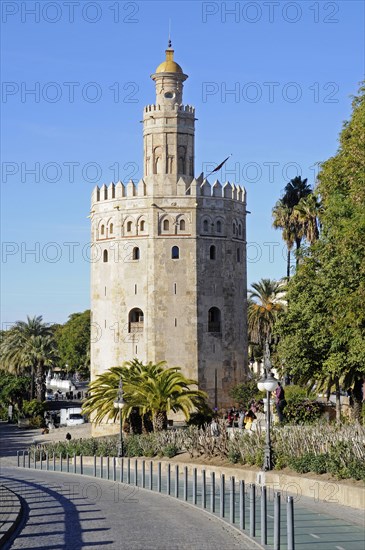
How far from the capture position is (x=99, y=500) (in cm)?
A: 2338

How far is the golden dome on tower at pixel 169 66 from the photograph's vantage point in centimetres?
6594

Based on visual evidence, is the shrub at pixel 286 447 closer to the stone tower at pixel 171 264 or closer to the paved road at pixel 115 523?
the paved road at pixel 115 523

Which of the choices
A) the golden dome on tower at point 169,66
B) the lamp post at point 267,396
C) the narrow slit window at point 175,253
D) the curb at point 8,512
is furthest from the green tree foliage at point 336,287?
the golden dome on tower at point 169,66

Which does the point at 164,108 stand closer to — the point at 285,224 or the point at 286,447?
the point at 285,224

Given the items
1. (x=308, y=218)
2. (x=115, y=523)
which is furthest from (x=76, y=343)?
(x=115, y=523)

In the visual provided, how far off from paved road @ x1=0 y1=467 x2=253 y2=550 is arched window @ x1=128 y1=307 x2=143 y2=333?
120 feet

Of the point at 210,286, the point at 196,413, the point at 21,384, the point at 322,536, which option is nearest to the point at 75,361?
the point at 21,384

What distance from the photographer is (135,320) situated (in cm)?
6400

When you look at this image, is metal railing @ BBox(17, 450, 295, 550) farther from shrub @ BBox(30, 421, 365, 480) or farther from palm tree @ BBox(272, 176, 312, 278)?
palm tree @ BBox(272, 176, 312, 278)

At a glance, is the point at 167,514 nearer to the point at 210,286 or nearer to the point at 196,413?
the point at 196,413

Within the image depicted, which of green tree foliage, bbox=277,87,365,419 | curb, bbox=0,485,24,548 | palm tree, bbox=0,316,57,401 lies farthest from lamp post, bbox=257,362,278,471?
palm tree, bbox=0,316,57,401

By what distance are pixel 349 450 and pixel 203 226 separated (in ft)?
138

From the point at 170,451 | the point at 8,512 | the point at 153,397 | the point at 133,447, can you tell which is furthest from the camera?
the point at 153,397

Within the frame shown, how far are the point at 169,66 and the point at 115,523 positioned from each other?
1998 inches
